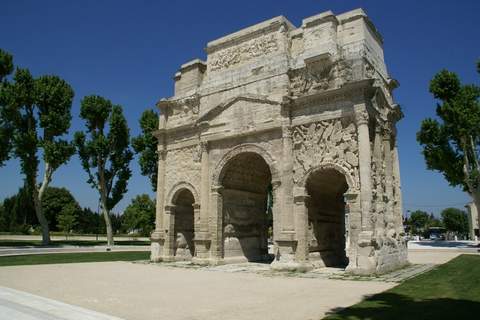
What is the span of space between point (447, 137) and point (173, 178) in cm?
1873

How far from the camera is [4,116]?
87.6 ft

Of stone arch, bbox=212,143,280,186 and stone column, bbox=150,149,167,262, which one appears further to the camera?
stone column, bbox=150,149,167,262

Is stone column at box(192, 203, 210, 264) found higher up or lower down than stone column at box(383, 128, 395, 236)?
lower down

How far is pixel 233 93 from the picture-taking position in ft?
55.3

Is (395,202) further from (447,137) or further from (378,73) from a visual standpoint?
(447,137)

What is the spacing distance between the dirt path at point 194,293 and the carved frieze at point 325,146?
4.32 meters

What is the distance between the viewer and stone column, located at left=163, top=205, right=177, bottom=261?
1797 centimetres

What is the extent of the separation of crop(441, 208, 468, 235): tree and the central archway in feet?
220

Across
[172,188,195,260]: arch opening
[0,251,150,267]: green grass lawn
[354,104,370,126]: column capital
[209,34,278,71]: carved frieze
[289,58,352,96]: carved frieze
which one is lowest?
[0,251,150,267]: green grass lawn

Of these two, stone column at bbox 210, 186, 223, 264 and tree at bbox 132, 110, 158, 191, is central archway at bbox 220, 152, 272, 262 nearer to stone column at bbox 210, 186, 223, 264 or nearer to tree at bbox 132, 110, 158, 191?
stone column at bbox 210, 186, 223, 264

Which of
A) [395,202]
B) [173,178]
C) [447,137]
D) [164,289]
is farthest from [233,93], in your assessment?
[447,137]

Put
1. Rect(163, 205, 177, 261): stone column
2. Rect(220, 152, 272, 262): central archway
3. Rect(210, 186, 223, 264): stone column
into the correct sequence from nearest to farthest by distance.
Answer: Rect(210, 186, 223, 264): stone column
Rect(220, 152, 272, 262): central archway
Rect(163, 205, 177, 261): stone column

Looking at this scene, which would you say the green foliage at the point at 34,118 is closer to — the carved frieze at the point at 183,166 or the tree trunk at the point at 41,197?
the tree trunk at the point at 41,197

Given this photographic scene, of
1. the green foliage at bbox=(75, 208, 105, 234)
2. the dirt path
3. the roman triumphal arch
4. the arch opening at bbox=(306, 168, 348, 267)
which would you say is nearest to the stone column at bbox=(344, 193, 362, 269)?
the roman triumphal arch
